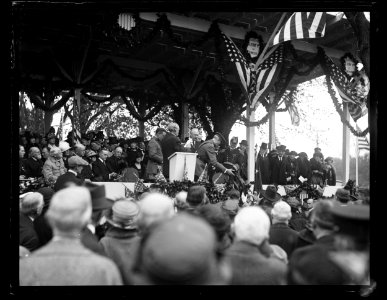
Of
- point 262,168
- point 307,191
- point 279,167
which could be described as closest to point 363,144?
point 307,191

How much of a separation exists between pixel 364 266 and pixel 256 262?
1133 mm

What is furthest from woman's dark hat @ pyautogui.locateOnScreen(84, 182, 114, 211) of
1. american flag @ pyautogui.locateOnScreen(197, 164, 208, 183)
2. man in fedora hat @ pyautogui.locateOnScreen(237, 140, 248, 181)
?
man in fedora hat @ pyautogui.locateOnScreen(237, 140, 248, 181)

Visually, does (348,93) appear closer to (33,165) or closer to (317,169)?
(317,169)

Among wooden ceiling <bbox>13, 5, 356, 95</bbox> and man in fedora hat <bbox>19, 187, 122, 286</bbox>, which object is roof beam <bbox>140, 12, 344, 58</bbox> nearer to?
wooden ceiling <bbox>13, 5, 356, 95</bbox>

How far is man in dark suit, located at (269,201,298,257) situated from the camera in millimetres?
3779

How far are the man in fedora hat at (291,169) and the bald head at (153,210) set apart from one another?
6.70m

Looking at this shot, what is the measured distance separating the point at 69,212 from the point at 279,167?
26.1 ft

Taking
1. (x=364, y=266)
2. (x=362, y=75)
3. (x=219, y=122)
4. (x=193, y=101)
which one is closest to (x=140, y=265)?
(x=364, y=266)

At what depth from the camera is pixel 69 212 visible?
2.63 meters

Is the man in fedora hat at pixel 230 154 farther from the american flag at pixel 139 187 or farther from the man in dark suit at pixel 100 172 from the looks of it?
the american flag at pixel 139 187

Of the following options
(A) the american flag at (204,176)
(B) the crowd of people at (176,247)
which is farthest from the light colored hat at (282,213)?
(A) the american flag at (204,176)

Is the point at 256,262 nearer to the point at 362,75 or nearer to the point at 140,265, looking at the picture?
the point at 140,265

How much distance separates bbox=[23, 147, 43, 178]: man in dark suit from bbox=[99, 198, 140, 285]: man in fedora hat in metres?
3.72

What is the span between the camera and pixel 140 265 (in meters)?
2.69
